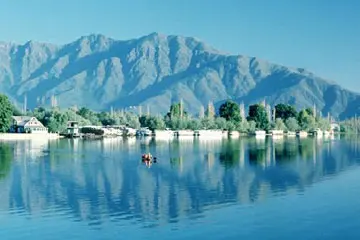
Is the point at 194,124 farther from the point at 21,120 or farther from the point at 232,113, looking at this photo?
the point at 21,120

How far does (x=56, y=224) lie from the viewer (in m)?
27.3

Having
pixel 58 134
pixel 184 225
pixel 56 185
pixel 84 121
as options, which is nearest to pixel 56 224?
pixel 184 225

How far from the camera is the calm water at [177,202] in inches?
1035

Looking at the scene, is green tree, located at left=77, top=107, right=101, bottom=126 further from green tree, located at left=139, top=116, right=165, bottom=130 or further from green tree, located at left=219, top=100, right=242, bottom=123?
green tree, located at left=219, top=100, right=242, bottom=123

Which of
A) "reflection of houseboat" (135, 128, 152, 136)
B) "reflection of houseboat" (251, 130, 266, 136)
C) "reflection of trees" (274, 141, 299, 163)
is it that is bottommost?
"reflection of trees" (274, 141, 299, 163)

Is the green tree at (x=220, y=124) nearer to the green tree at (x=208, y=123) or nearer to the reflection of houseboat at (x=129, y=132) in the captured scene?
the green tree at (x=208, y=123)

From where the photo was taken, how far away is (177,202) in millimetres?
33469

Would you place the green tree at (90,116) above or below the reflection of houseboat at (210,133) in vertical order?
above

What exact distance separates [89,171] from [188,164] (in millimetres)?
11983

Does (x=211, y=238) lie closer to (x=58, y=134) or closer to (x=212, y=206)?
(x=212, y=206)

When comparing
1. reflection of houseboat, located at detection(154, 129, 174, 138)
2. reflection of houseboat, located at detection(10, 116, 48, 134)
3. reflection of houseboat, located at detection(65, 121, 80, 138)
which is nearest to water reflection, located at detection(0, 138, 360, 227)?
reflection of houseboat, located at detection(10, 116, 48, 134)

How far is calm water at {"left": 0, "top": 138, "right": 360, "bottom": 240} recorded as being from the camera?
2630 centimetres

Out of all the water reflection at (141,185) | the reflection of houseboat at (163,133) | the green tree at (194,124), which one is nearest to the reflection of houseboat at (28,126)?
the reflection of houseboat at (163,133)

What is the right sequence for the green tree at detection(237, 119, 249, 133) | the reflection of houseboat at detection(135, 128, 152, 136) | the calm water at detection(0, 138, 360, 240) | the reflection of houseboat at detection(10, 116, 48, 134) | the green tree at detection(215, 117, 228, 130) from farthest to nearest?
the green tree at detection(237, 119, 249, 133), the green tree at detection(215, 117, 228, 130), the reflection of houseboat at detection(135, 128, 152, 136), the reflection of houseboat at detection(10, 116, 48, 134), the calm water at detection(0, 138, 360, 240)
